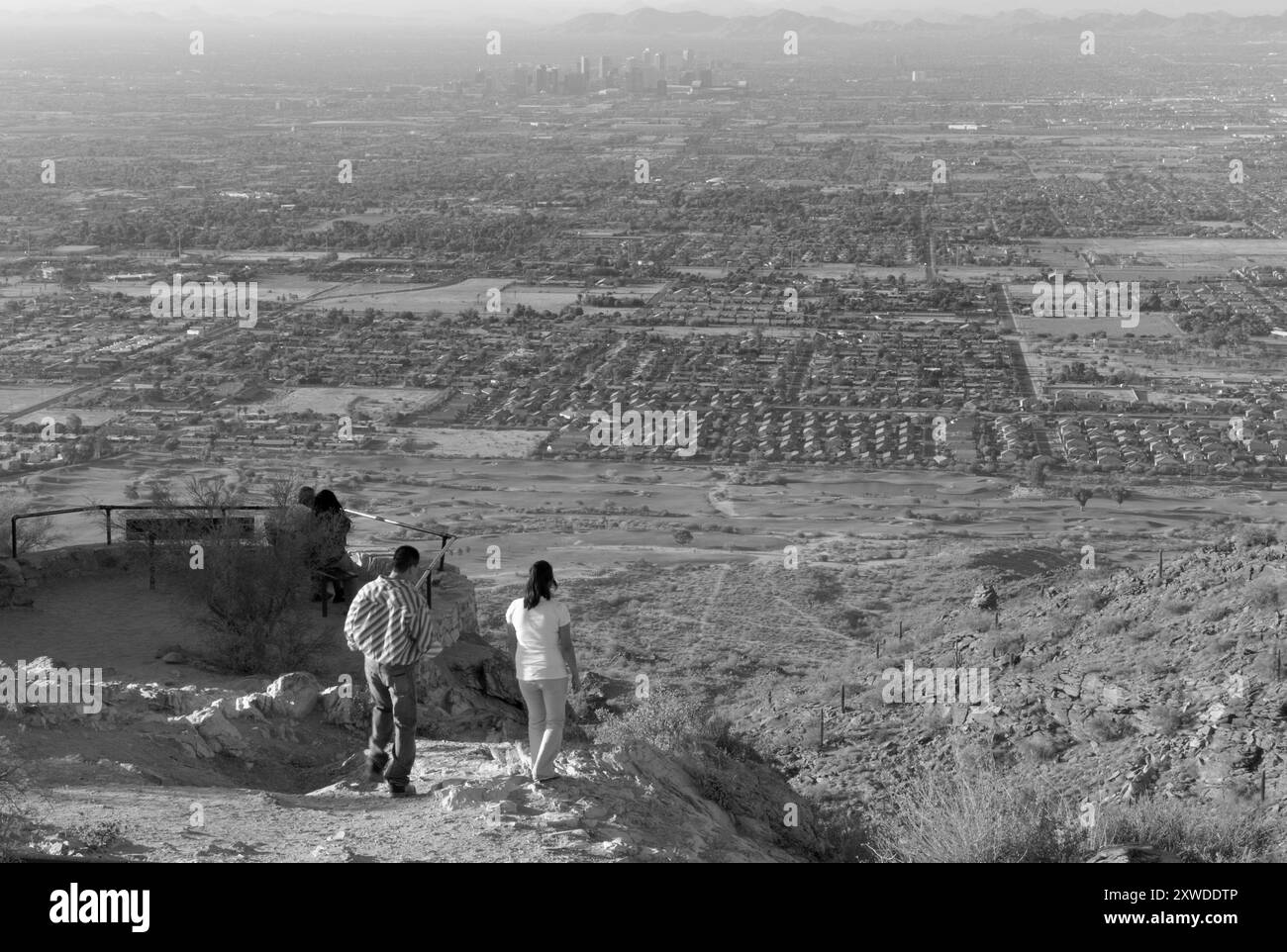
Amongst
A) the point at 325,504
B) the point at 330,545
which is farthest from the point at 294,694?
the point at 325,504

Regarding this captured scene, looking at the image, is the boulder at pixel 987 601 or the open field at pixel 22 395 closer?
the boulder at pixel 987 601

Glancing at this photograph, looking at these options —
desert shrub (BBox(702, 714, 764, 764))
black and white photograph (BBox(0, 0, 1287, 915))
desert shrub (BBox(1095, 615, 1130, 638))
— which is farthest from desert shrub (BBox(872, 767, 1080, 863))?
desert shrub (BBox(1095, 615, 1130, 638))

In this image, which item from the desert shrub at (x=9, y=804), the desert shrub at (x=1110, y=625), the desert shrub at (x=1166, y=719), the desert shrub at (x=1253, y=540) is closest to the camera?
the desert shrub at (x=9, y=804)

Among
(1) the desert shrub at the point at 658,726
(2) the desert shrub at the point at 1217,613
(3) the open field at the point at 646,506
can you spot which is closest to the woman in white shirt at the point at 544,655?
(1) the desert shrub at the point at 658,726

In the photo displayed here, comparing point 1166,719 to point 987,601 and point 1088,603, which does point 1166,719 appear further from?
point 987,601

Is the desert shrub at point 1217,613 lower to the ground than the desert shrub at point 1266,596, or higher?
lower

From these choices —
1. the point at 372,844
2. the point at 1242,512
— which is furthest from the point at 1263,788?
the point at 1242,512

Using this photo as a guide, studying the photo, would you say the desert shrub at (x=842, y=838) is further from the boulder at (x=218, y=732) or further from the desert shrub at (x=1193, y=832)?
the boulder at (x=218, y=732)
